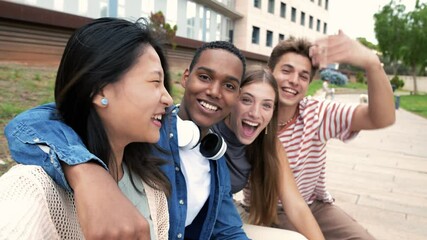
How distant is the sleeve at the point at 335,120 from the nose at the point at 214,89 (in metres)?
0.81

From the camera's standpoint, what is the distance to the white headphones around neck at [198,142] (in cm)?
176

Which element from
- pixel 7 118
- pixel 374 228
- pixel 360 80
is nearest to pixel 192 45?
pixel 7 118

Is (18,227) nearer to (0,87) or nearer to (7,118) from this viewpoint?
(7,118)

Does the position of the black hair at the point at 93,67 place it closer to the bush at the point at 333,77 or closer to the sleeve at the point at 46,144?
the sleeve at the point at 46,144

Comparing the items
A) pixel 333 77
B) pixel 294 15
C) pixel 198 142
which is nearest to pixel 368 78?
pixel 198 142

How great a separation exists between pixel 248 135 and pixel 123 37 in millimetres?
1159

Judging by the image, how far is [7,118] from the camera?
521 cm

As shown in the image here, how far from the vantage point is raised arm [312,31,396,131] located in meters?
2.11

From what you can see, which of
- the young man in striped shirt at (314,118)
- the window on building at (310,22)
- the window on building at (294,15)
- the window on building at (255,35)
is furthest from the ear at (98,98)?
the window on building at (310,22)

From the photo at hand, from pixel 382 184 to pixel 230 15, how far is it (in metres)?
21.7

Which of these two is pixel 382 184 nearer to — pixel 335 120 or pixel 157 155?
pixel 335 120

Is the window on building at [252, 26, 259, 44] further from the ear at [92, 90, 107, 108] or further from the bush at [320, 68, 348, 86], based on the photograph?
the ear at [92, 90, 107, 108]

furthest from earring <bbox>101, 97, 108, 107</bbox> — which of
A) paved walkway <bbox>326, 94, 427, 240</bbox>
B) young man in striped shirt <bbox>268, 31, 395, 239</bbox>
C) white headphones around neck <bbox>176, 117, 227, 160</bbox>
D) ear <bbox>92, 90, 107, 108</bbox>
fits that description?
paved walkway <bbox>326, 94, 427, 240</bbox>

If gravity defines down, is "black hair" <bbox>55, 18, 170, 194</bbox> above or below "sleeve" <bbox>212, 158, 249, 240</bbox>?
above
